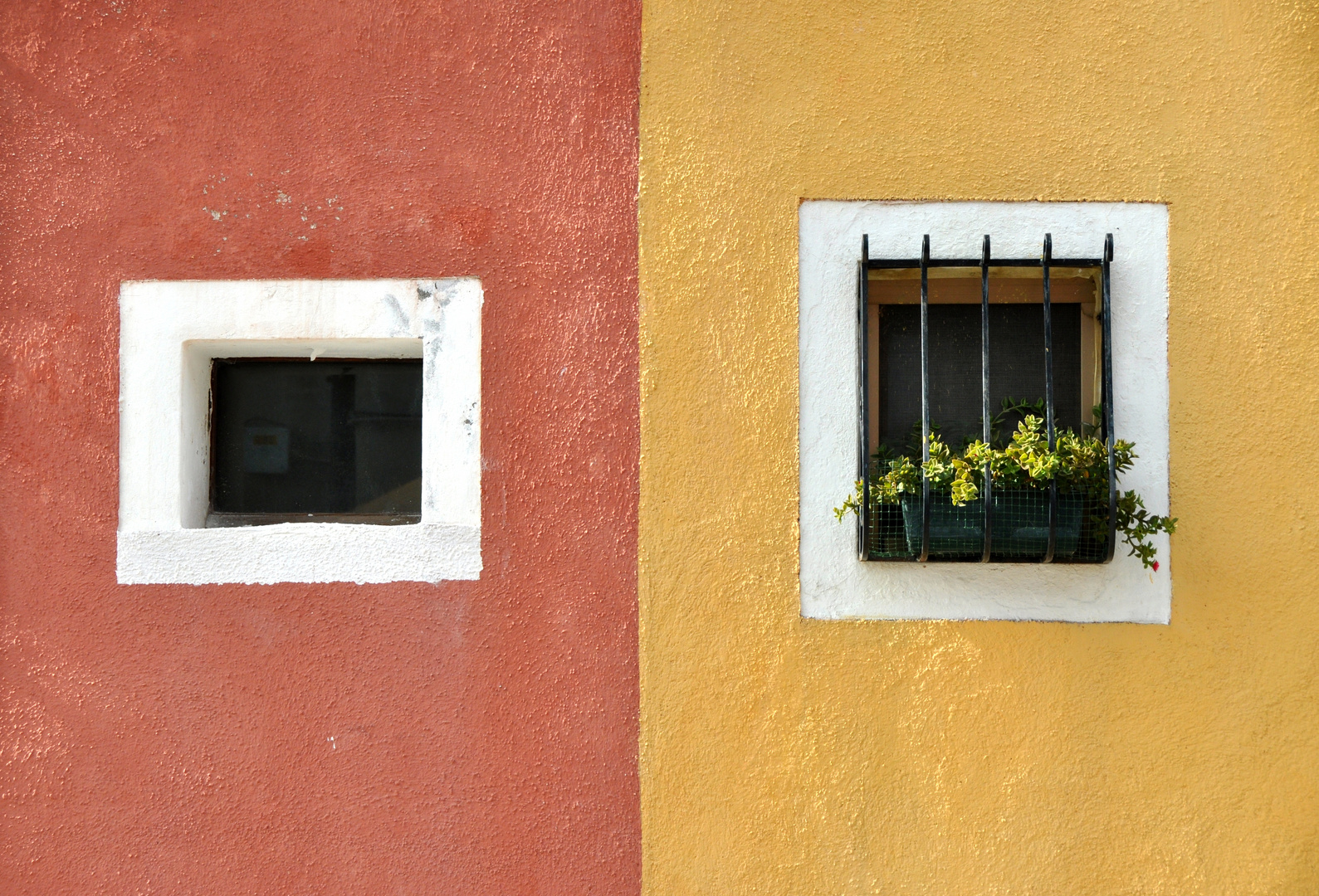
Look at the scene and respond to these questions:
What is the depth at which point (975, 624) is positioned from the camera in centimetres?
230

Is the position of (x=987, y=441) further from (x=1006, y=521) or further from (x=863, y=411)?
(x=863, y=411)

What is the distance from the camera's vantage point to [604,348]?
2387 mm

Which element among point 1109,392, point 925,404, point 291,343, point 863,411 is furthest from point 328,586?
point 1109,392

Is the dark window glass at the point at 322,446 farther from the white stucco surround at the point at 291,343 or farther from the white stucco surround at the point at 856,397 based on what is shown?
the white stucco surround at the point at 856,397

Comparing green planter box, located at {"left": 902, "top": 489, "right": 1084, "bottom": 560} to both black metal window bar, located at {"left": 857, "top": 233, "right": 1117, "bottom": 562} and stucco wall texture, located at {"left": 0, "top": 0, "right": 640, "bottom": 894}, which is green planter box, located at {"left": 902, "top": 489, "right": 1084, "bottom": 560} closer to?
black metal window bar, located at {"left": 857, "top": 233, "right": 1117, "bottom": 562}

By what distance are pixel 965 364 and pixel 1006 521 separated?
512 mm

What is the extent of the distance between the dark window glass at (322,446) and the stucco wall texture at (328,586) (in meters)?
0.26

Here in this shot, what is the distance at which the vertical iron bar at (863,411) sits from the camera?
7.28 ft

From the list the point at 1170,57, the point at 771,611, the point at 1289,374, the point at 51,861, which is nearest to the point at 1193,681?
the point at 1289,374

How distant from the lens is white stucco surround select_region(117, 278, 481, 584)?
2.35 metres

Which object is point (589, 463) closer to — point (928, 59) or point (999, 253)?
point (999, 253)

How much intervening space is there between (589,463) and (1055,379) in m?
1.30

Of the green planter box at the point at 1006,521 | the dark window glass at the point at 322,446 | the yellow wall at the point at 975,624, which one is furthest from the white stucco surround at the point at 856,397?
the dark window glass at the point at 322,446

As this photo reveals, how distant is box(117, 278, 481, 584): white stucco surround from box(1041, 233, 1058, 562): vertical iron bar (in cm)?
144
